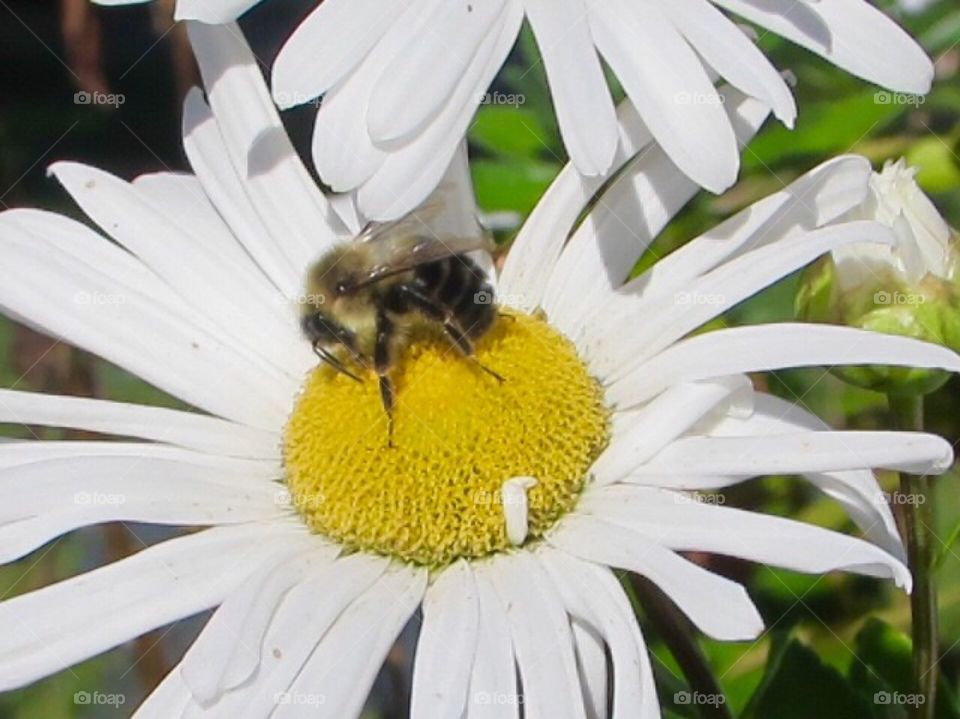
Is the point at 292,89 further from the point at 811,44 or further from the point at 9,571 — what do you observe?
the point at 9,571

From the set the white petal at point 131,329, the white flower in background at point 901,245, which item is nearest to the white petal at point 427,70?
the white flower in background at point 901,245

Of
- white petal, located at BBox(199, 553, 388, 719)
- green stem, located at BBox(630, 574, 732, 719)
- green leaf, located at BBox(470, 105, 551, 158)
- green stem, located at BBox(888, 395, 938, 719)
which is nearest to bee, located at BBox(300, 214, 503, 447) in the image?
white petal, located at BBox(199, 553, 388, 719)

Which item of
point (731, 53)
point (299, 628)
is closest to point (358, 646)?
point (299, 628)

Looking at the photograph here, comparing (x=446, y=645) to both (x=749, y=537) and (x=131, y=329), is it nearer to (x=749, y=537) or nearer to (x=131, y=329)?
(x=749, y=537)

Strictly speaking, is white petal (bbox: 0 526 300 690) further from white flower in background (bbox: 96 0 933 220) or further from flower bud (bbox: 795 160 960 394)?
flower bud (bbox: 795 160 960 394)

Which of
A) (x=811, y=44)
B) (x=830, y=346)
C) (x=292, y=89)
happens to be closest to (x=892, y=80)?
(x=811, y=44)

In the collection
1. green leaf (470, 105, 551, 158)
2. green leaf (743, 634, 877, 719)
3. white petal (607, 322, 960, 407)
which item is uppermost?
green leaf (470, 105, 551, 158)

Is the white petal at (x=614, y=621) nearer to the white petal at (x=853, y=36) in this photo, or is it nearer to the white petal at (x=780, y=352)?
the white petal at (x=780, y=352)
